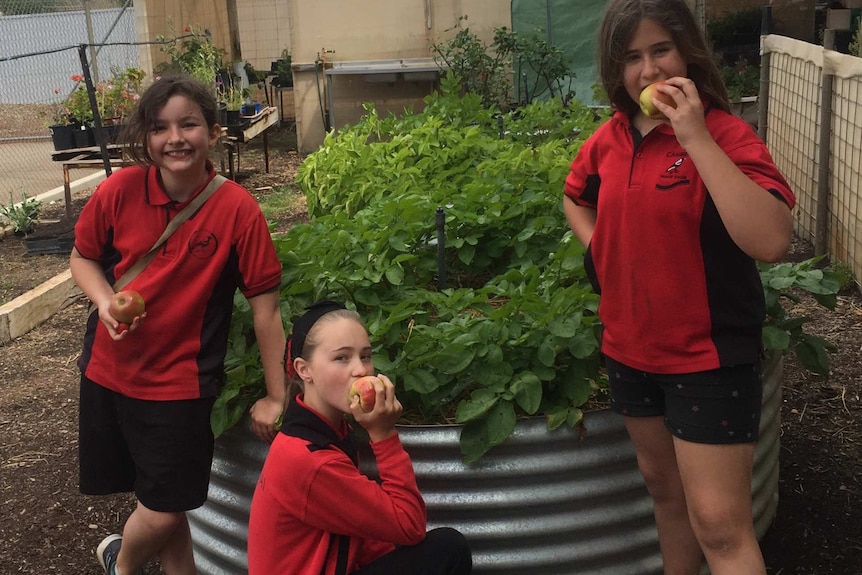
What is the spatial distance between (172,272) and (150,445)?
0.49 metres

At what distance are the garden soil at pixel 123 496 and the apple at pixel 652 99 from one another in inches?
73.7

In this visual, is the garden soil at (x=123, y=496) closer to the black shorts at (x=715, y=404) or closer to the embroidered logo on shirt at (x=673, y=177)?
the black shorts at (x=715, y=404)

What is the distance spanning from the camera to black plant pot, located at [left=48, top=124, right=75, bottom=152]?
10.2 metres

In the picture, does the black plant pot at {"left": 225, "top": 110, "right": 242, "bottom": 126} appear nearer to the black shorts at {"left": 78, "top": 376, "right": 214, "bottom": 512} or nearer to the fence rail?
the fence rail

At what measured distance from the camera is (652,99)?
84.2 inches

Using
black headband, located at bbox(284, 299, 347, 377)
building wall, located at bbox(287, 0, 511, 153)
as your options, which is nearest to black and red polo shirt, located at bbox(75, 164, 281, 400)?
black headband, located at bbox(284, 299, 347, 377)

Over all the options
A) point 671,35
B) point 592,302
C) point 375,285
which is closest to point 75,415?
point 375,285

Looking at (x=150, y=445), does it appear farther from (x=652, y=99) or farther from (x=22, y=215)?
(x=22, y=215)

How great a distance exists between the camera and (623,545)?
296cm

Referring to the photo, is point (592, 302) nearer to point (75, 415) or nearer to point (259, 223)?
point (259, 223)

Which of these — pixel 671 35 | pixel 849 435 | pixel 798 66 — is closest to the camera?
pixel 671 35

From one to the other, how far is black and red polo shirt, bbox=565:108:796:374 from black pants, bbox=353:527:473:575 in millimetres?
619

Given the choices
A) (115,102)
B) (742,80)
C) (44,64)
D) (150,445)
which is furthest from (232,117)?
(150,445)

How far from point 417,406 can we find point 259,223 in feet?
2.31
